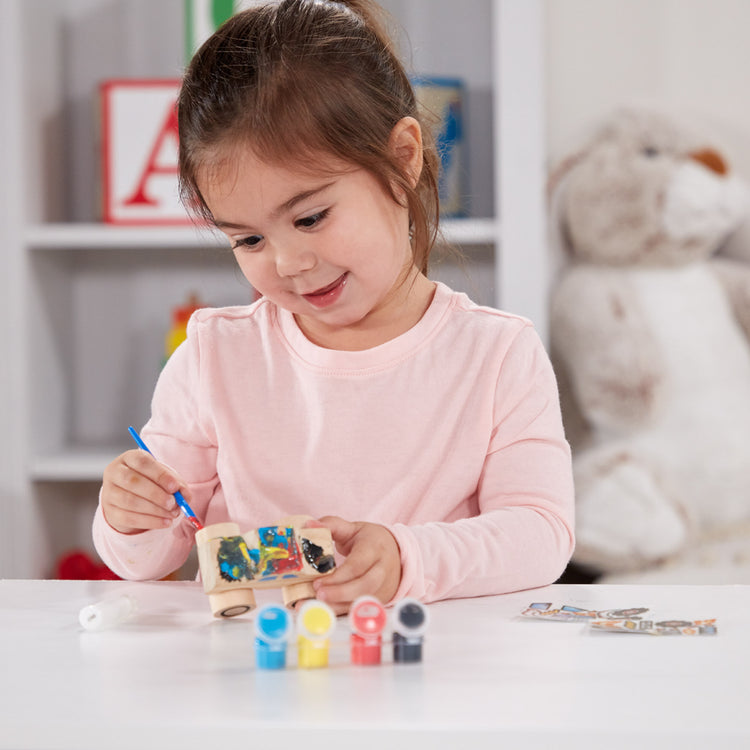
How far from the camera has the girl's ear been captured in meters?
0.85

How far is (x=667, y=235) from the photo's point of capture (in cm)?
169

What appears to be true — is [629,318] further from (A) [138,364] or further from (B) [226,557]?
(B) [226,557]

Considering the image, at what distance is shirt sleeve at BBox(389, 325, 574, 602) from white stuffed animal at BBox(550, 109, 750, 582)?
83cm

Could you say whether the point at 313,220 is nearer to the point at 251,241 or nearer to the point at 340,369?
the point at 251,241

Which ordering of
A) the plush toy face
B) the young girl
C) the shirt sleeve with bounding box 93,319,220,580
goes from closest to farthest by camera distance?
the young girl < the shirt sleeve with bounding box 93,319,220,580 < the plush toy face

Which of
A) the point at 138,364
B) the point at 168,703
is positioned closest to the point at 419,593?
the point at 168,703

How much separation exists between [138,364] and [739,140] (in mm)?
1172

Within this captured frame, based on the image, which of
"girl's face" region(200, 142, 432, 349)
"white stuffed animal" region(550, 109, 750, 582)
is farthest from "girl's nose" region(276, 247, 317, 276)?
"white stuffed animal" region(550, 109, 750, 582)

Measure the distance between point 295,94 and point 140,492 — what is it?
312mm

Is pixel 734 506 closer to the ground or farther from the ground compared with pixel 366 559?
closer to the ground

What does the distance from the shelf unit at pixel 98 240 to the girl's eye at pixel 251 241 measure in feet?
2.88

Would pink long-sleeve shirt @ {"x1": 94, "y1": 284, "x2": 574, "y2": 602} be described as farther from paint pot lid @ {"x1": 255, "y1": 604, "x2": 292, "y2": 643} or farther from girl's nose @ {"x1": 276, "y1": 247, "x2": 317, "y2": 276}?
paint pot lid @ {"x1": 255, "y1": 604, "x2": 292, "y2": 643}

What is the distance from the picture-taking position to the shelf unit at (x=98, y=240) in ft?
5.56

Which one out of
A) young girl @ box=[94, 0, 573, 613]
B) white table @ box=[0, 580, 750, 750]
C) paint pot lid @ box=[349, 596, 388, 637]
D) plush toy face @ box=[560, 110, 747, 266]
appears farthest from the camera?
plush toy face @ box=[560, 110, 747, 266]
